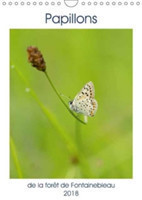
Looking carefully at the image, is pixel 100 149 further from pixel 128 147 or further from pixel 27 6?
pixel 27 6

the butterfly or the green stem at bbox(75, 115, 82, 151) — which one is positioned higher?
the butterfly

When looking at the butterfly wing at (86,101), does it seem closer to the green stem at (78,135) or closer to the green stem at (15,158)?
the green stem at (78,135)

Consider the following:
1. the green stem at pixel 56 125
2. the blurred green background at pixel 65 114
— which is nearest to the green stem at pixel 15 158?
the blurred green background at pixel 65 114

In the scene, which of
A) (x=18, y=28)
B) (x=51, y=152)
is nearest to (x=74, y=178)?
(x=51, y=152)

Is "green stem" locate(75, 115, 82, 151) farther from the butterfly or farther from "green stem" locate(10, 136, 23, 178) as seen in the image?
"green stem" locate(10, 136, 23, 178)

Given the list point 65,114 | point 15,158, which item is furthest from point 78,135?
point 15,158

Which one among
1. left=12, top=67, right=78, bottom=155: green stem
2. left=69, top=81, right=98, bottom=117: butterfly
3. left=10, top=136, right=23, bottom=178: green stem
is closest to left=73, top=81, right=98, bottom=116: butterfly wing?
left=69, top=81, right=98, bottom=117: butterfly

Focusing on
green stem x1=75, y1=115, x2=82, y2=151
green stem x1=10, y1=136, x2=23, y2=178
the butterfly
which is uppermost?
the butterfly
